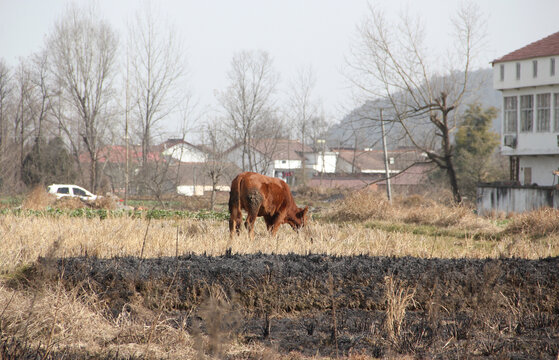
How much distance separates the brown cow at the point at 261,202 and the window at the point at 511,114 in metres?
25.1

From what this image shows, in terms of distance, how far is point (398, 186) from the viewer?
5881cm

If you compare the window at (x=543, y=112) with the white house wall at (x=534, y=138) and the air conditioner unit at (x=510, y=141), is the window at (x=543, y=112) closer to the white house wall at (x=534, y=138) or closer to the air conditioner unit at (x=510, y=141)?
the white house wall at (x=534, y=138)

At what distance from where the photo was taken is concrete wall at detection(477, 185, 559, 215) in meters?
30.8

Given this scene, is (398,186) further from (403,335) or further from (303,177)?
(403,335)

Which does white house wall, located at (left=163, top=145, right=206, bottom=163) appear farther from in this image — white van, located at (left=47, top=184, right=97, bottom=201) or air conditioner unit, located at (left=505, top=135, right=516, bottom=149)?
air conditioner unit, located at (left=505, top=135, right=516, bottom=149)

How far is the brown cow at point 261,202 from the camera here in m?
13.8

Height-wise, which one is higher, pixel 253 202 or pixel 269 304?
pixel 253 202

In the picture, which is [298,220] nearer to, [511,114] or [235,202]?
[235,202]

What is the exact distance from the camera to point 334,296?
26.3ft

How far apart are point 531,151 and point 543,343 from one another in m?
31.4

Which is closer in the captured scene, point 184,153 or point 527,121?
point 527,121

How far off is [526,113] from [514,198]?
5.86 meters

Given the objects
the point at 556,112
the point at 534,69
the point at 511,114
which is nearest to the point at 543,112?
the point at 556,112

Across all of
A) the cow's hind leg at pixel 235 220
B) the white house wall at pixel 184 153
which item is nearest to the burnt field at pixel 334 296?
the cow's hind leg at pixel 235 220
